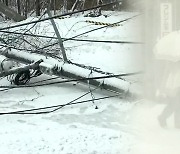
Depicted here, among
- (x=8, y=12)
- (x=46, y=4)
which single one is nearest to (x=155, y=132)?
(x=8, y=12)

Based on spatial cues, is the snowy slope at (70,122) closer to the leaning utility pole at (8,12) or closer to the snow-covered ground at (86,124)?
the snow-covered ground at (86,124)

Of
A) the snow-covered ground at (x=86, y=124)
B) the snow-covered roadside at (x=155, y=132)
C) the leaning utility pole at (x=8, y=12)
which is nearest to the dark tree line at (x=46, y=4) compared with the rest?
the leaning utility pole at (x=8, y=12)

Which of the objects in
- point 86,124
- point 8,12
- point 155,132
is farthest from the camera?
point 8,12

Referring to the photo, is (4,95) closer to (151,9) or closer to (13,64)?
(13,64)

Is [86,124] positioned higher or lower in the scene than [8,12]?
lower

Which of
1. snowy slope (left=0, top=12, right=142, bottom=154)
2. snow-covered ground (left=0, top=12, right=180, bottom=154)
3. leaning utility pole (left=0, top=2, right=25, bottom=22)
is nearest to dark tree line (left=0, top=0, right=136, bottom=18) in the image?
leaning utility pole (left=0, top=2, right=25, bottom=22)

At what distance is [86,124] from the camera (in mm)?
4941

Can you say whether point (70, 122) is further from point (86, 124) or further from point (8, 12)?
point (8, 12)

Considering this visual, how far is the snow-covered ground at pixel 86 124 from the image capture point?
8.11ft

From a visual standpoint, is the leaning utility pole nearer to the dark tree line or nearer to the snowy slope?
the snowy slope

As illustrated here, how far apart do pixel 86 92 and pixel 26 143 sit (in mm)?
2209

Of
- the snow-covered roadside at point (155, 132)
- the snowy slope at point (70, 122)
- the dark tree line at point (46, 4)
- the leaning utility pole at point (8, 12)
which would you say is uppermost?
the dark tree line at point (46, 4)

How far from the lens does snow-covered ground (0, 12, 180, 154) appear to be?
8.11ft

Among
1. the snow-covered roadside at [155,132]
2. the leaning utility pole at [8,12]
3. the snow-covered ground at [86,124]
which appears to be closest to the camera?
the snow-covered roadside at [155,132]
